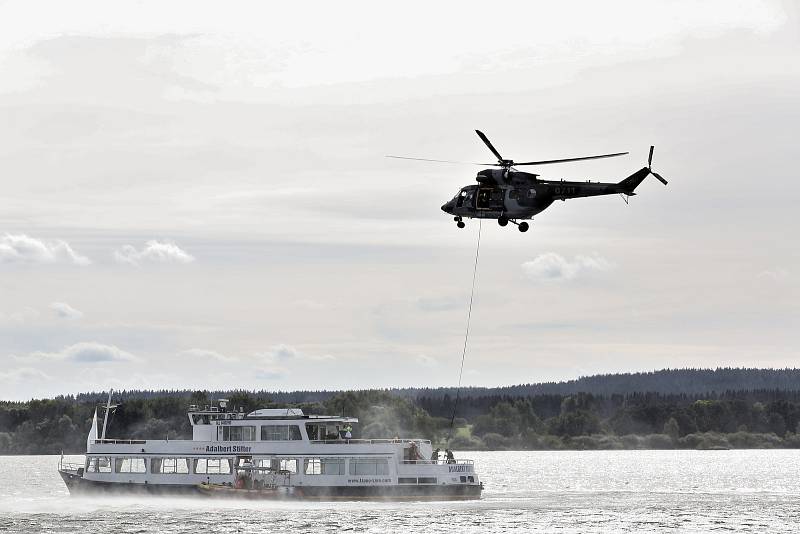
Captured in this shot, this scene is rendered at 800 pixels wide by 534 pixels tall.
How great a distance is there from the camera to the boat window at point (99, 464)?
86.8m

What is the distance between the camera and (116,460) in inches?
3408

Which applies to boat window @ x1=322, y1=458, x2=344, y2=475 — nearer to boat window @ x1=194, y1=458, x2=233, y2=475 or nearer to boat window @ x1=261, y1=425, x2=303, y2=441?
boat window @ x1=261, y1=425, x2=303, y2=441

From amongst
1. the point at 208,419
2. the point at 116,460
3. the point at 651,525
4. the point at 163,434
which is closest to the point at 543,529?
the point at 651,525

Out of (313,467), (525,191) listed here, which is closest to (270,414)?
(313,467)

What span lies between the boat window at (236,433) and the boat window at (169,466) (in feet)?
10.5

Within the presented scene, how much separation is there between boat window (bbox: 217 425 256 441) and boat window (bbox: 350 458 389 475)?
23.0 feet

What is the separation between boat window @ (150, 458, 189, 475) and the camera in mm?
84938

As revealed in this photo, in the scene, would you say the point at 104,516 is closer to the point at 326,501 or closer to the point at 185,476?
the point at 185,476

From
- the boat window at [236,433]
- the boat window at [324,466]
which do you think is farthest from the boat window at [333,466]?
the boat window at [236,433]

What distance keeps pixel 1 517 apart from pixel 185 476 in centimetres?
1196

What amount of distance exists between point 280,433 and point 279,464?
7.96 ft

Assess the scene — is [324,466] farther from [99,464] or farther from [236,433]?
[99,464]

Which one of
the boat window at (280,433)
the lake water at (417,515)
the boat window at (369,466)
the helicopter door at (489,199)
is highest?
the helicopter door at (489,199)

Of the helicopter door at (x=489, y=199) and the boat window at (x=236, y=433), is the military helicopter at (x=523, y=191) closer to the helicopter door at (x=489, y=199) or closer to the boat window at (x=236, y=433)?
the helicopter door at (x=489, y=199)
